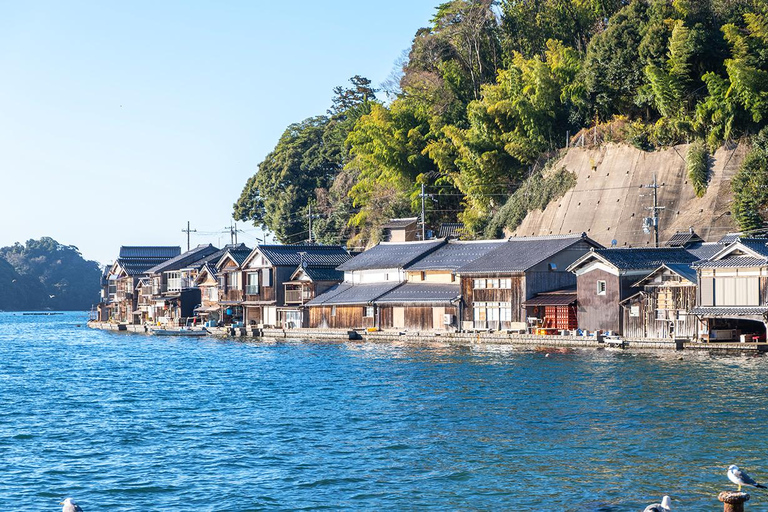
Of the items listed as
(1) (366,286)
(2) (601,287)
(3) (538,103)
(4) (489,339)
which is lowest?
(4) (489,339)

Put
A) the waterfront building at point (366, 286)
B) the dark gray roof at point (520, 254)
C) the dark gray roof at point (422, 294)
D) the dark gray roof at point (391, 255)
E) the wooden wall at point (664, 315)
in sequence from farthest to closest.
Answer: the dark gray roof at point (391, 255) → the waterfront building at point (366, 286) → the dark gray roof at point (422, 294) → the dark gray roof at point (520, 254) → the wooden wall at point (664, 315)

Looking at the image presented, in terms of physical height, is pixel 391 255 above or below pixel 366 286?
above

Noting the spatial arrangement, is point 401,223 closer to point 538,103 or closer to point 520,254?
point 538,103

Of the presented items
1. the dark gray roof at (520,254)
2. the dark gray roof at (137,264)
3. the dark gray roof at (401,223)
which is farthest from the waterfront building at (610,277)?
the dark gray roof at (137,264)

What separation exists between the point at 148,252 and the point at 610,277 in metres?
68.0

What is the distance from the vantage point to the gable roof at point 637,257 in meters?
51.6

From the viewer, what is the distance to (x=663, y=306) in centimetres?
4944

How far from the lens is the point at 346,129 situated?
10344 centimetres

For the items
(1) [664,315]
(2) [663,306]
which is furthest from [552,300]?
(1) [664,315]

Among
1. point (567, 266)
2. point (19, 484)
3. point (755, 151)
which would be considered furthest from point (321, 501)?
point (755, 151)

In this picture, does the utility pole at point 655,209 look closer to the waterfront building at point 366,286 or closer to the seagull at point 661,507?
the waterfront building at point 366,286

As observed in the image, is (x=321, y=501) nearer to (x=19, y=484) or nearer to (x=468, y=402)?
(x=19, y=484)

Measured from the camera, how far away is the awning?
179 feet

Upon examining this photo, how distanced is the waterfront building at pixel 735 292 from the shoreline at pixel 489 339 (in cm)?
135
